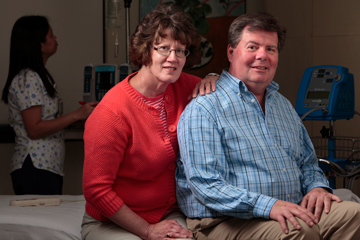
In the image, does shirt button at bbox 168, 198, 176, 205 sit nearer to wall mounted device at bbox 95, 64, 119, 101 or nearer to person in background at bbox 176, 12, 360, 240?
person in background at bbox 176, 12, 360, 240

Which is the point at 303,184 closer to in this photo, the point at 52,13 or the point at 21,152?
the point at 21,152

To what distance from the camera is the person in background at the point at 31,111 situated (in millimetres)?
2729

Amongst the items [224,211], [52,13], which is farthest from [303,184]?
[52,13]

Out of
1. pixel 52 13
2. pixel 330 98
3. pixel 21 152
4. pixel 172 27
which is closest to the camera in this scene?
pixel 172 27

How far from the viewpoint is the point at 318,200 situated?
1597 mm

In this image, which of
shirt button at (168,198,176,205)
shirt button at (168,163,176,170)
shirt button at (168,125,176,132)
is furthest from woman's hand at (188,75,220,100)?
shirt button at (168,198,176,205)

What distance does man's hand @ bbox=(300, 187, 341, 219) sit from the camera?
1.56m

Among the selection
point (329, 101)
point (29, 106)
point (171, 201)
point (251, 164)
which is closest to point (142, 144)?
point (171, 201)

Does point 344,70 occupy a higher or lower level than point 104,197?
higher

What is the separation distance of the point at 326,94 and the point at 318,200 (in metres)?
1.63

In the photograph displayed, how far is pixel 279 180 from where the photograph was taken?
1624mm

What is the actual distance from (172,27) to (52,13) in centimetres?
292

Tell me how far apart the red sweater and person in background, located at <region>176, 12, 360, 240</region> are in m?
0.07

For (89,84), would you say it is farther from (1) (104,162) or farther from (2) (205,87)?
(1) (104,162)
